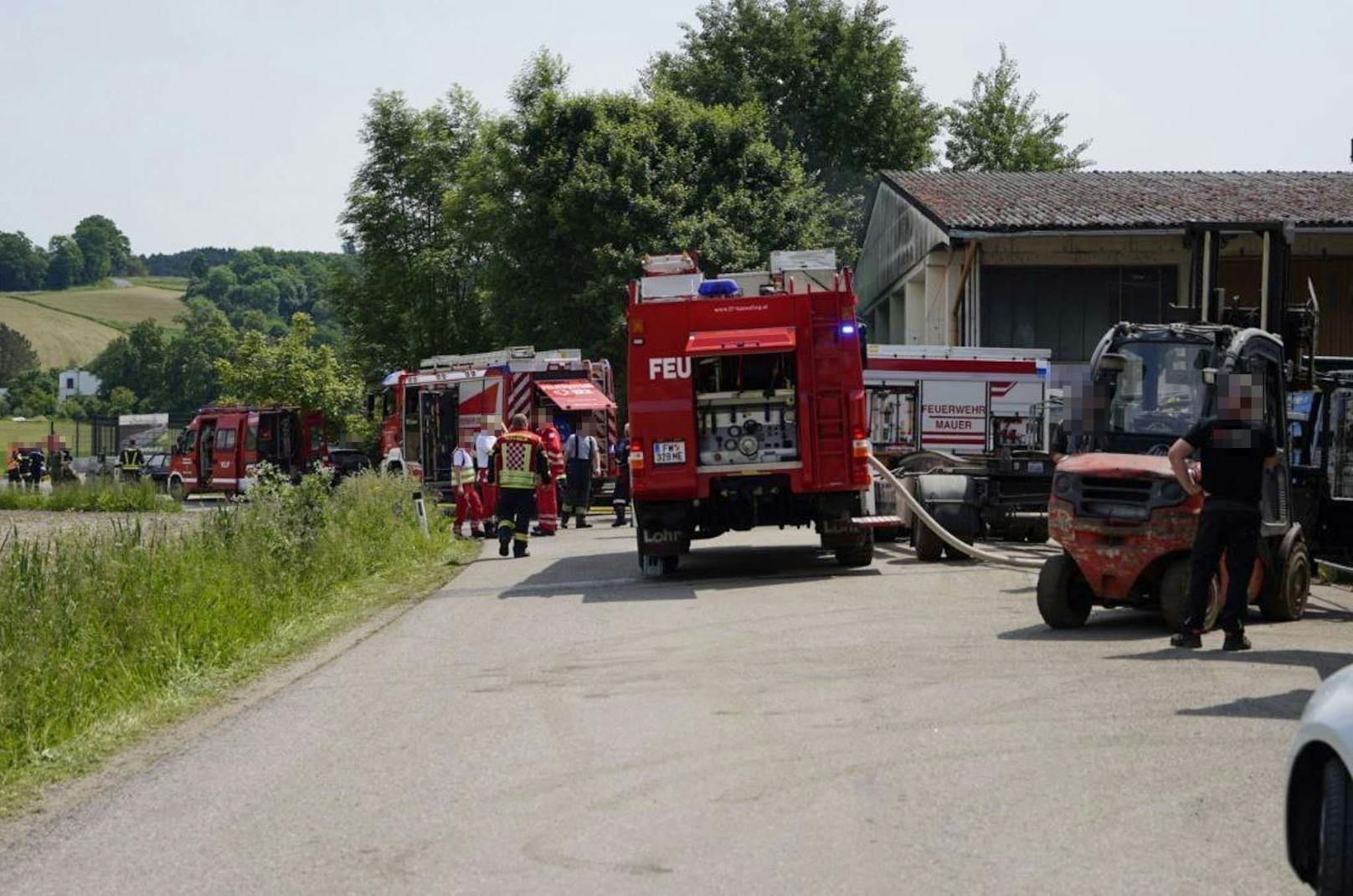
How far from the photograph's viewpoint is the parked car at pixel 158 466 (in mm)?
53312

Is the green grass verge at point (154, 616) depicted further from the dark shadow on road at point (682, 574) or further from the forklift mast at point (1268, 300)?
the forklift mast at point (1268, 300)

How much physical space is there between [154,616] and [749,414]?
7.59 metres

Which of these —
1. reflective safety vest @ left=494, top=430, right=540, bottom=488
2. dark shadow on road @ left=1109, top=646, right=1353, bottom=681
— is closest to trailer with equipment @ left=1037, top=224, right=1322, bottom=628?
dark shadow on road @ left=1109, top=646, right=1353, bottom=681

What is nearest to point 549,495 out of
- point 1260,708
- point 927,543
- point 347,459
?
point 927,543

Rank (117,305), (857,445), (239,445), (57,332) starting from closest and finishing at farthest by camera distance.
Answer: (857,445) < (239,445) < (57,332) < (117,305)

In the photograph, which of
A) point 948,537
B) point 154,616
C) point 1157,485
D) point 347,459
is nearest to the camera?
point 1157,485

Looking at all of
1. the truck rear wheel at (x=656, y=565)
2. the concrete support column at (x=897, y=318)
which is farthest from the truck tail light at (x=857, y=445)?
the concrete support column at (x=897, y=318)

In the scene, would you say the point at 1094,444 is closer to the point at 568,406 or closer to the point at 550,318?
the point at 568,406

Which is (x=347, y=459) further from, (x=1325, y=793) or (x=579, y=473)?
(x=1325, y=793)

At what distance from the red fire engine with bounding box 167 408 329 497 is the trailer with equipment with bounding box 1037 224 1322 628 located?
117 ft

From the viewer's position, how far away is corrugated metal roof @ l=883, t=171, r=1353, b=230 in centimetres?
3359

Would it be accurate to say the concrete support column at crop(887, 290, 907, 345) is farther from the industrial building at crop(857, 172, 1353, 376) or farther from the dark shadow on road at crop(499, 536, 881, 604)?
the dark shadow on road at crop(499, 536, 881, 604)

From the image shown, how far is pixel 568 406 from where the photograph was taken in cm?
3256

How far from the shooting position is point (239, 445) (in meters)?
47.2
